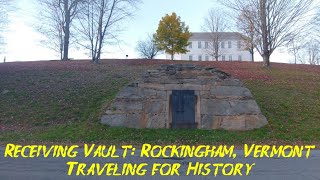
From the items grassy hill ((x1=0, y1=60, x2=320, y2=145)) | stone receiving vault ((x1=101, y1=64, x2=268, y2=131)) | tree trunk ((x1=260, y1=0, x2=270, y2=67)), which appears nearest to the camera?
grassy hill ((x1=0, y1=60, x2=320, y2=145))

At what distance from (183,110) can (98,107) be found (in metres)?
4.30

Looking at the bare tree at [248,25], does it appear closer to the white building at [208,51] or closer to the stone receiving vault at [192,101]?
the stone receiving vault at [192,101]

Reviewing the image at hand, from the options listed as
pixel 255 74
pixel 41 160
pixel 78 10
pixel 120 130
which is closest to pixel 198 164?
pixel 41 160

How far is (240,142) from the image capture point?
1277 centimetres

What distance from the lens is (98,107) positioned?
619 inches

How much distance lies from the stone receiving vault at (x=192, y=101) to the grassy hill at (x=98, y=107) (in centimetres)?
66

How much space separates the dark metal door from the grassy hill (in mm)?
737

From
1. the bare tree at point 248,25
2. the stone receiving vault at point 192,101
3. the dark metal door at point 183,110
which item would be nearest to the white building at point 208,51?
the bare tree at point 248,25

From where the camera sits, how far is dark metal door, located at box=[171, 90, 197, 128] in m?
14.3

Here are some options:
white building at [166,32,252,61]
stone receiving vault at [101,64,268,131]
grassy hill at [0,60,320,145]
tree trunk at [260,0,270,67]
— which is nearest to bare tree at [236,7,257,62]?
tree trunk at [260,0,270,67]

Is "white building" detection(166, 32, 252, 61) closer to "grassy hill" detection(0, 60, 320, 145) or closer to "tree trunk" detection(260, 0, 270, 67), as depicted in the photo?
"tree trunk" detection(260, 0, 270, 67)

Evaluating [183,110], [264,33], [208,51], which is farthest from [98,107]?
[208,51]

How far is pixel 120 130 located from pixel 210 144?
388cm

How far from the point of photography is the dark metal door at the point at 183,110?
14.3 meters
